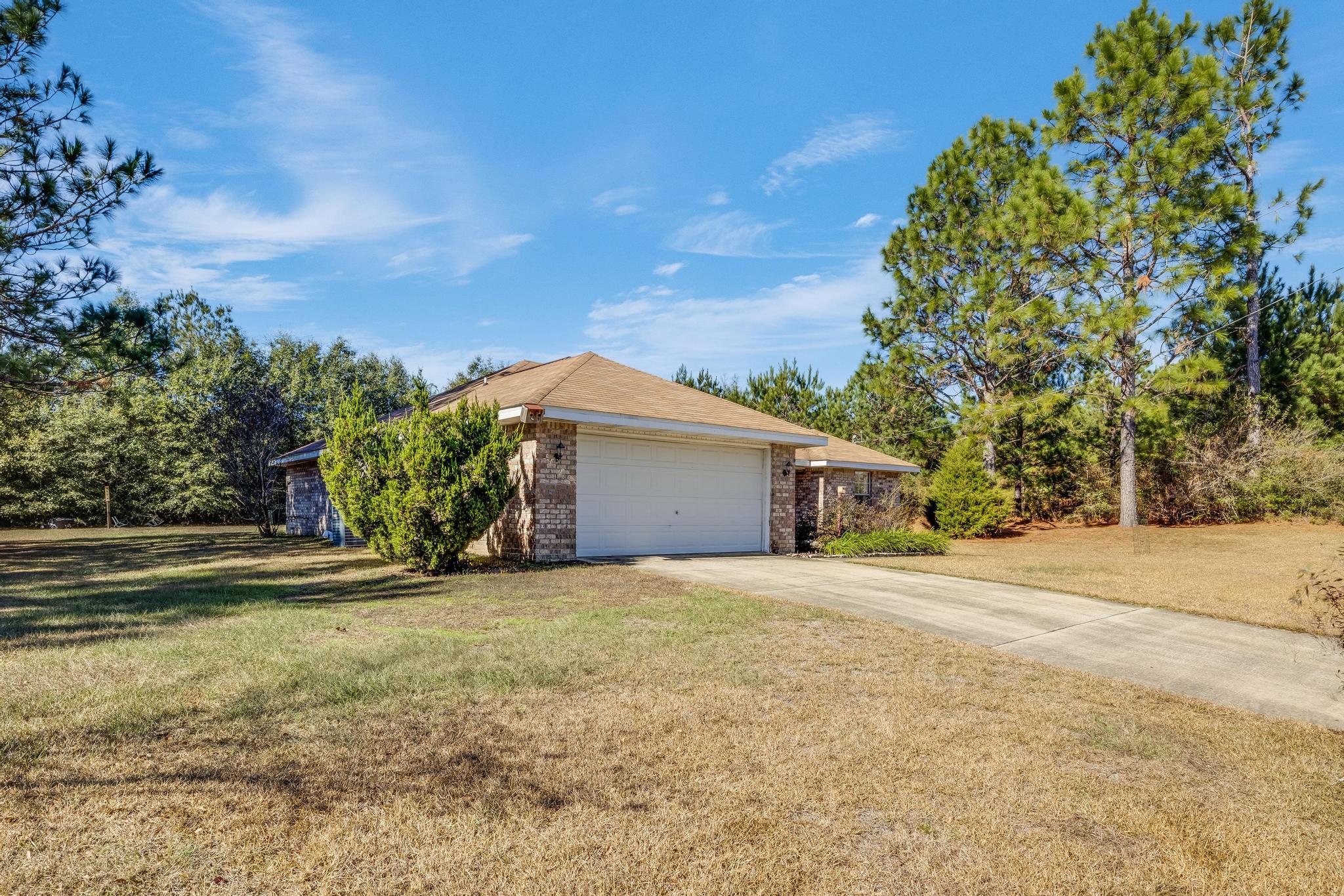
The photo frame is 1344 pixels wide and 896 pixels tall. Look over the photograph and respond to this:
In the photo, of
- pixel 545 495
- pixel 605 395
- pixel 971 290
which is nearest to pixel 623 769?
pixel 545 495

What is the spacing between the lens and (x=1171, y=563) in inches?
526

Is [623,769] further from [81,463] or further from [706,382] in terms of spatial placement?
[81,463]

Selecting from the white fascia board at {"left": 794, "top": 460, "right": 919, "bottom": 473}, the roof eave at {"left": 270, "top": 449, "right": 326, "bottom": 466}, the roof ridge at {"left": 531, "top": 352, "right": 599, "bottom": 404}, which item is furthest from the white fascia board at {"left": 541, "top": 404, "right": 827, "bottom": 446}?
the roof eave at {"left": 270, "top": 449, "right": 326, "bottom": 466}

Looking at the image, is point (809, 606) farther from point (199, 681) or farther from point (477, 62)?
point (477, 62)

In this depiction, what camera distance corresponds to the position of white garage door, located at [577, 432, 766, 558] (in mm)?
12266

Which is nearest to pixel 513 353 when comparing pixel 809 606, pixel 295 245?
pixel 295 245

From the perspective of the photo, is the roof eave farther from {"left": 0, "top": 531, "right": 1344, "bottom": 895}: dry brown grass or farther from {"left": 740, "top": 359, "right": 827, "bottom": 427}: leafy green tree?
{"left": 740, "top": 359, "right": 827, "bottom": 427}: leafy green tree

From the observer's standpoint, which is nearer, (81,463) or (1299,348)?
(1299,348)

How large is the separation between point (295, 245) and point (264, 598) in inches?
603

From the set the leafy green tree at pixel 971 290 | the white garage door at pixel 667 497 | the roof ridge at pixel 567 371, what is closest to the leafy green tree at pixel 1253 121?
the leafy green tree at pixel 971 290

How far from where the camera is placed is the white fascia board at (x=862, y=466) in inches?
728

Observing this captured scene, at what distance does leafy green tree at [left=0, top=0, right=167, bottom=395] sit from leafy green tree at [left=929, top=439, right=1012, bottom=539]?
68.0 feet

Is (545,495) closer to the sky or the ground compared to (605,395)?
closer to the ground

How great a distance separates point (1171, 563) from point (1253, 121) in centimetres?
1562
